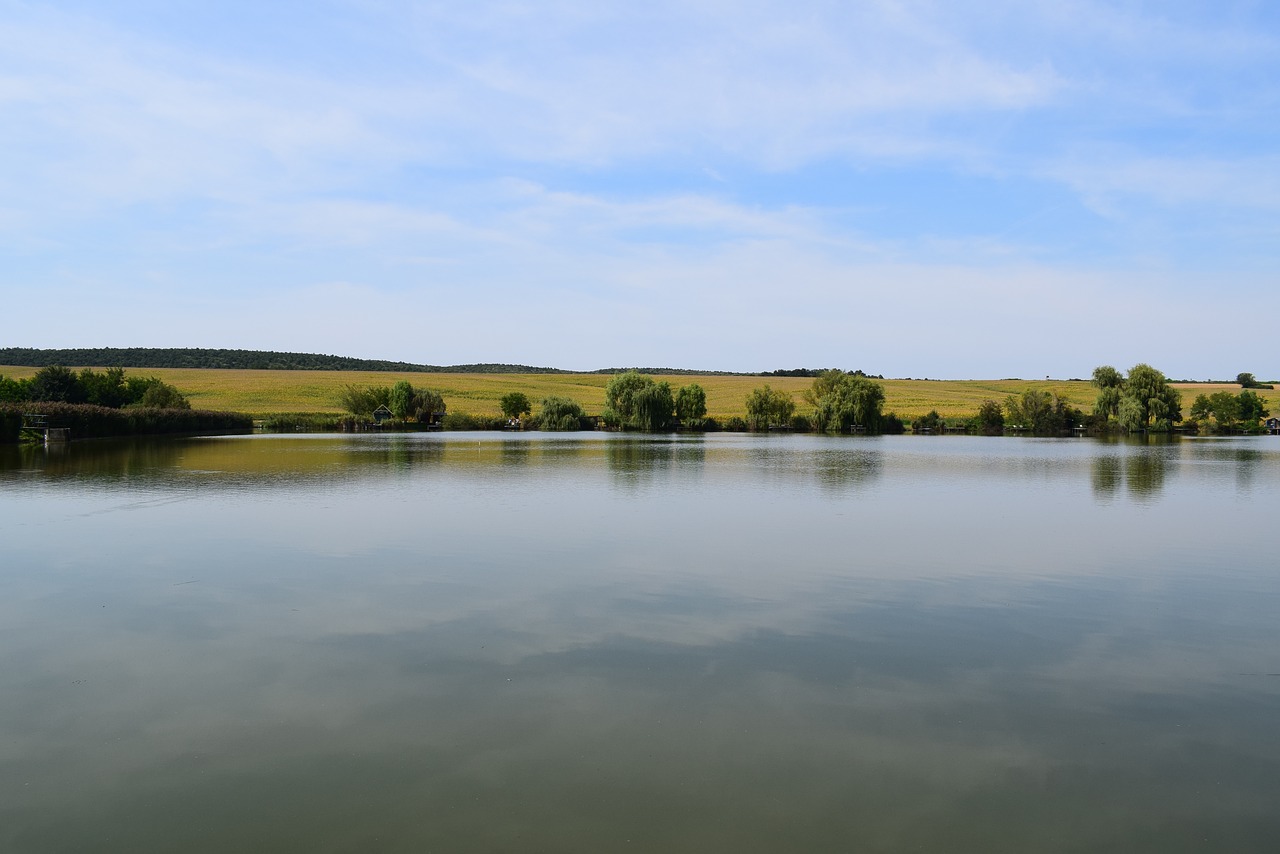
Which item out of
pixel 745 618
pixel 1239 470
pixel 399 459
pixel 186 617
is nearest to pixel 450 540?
pixel 186 617

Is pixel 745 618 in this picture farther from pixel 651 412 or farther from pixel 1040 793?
pixel 651 412

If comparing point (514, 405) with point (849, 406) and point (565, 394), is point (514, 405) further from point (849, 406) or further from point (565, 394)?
point (849, 406)

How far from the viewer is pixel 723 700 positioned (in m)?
7.76

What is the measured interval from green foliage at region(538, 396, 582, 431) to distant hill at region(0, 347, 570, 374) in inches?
2684

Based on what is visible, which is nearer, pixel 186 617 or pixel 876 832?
pixel 876 832

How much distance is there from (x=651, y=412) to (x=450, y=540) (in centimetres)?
7025

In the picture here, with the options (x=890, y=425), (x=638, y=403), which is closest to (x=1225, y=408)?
(x=890, y=425)

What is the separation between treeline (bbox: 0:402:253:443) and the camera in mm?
49031

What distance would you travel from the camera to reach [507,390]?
122188mm

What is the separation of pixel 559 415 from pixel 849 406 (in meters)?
27.1

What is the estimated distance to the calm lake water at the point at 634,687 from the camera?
18.8 ft

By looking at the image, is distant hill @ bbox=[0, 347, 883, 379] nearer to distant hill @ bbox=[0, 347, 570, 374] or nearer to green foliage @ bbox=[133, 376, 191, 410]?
distant hill @ bbox=[0, 347, 570, 374]

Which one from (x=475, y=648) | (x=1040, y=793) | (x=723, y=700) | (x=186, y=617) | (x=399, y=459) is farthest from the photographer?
(x=399, y=459)

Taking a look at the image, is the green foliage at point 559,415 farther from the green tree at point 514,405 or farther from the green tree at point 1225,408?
the green tree at point 1225,408
